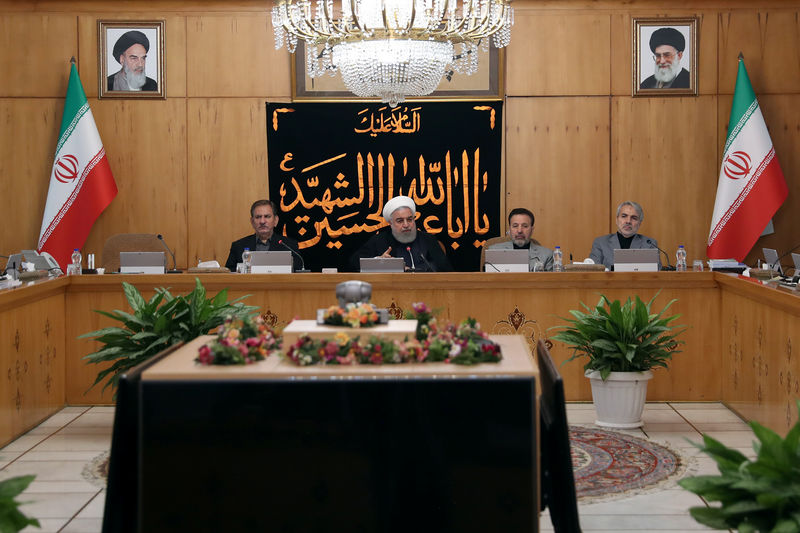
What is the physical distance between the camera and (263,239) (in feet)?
24.5

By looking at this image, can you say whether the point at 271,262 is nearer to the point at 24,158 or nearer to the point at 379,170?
the point at 379,170

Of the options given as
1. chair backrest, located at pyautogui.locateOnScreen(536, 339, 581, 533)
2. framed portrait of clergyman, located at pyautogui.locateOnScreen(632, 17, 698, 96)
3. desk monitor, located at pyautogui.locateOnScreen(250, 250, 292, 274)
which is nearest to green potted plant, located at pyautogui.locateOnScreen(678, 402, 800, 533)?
chair backrest, located at pyautogui.locateOnScreen(536, 339, 581, 533)

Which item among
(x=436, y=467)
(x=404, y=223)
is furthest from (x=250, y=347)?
(x=404, y=223)

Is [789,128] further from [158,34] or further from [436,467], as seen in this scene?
[436,467]

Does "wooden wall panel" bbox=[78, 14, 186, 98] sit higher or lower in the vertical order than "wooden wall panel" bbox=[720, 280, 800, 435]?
higher

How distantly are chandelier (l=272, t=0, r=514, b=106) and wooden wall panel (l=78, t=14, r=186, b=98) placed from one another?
2.32m

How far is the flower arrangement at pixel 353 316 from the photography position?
3.24 m

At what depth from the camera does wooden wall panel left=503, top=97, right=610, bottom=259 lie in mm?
7926

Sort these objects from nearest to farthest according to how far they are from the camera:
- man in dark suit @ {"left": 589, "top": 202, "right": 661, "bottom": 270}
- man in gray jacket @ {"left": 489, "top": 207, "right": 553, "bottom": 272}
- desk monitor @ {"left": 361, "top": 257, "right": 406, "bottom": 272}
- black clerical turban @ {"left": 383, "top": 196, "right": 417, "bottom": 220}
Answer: desk monitor @ {"left": 361, "top": 257, "right": 406, "bottom": 272} < man in gray jacket @ {"left": 489, "top": 207, "right": 553, "bottom": 272} < man in dark suit @ {"left": 589, "top": 202, "right": 661, "bottom": 270} < black clerical turban @ {"left": 383, "top": 196, "right": 417, "bottom": 220}

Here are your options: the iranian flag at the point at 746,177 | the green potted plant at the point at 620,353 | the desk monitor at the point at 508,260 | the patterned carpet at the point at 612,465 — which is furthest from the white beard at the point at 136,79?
the iranian flag at the point at 746,177

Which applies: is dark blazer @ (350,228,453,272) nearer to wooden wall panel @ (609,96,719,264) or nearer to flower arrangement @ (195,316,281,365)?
wooden wall panel @ (609,96,719,264)

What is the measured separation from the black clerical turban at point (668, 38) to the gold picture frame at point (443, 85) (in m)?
1.27

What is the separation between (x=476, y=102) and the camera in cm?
786

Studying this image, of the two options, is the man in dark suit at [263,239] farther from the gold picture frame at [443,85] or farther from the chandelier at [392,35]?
the chandelier at [392,35]
